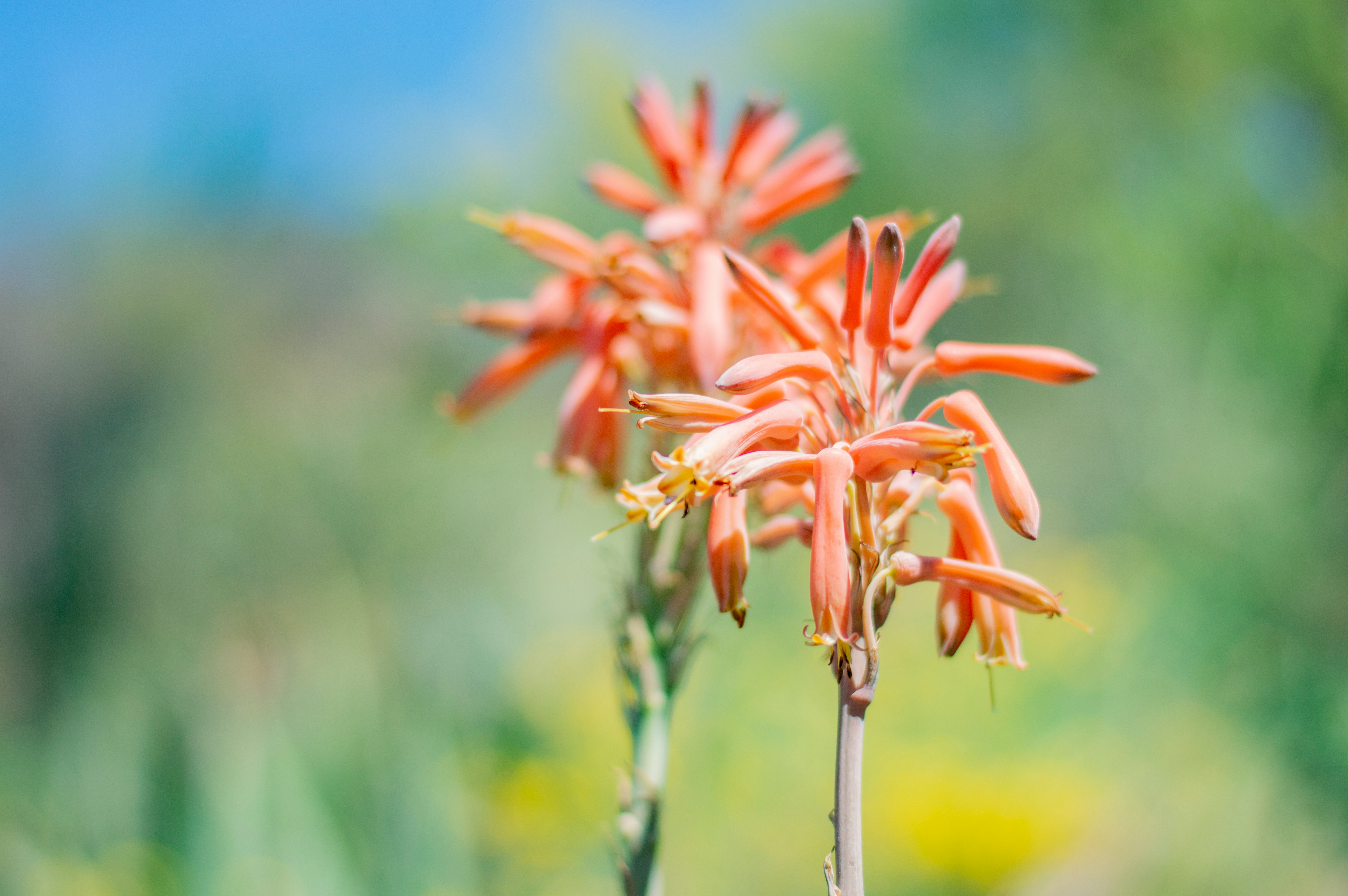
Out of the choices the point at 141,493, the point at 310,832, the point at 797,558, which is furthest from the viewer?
the point at 141,493

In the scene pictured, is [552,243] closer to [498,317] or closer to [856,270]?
[498,317]

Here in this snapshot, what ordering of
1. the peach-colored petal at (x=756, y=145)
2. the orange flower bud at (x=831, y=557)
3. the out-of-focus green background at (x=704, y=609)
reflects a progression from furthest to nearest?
the out-of-focus green background at (x=704, y=609) → the peach-colored petal at (x=756, y=145) → the orange flower bud at (x=831, y=557)

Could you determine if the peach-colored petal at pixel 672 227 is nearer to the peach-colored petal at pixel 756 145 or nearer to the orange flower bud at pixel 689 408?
the peach-colored petal at pixel 756 145

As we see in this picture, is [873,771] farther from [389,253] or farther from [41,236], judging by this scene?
[389,253]

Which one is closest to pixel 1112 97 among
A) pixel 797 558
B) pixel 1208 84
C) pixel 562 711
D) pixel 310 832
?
pixel 1208 84

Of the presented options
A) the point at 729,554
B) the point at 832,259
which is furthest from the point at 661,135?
the point at 729,554

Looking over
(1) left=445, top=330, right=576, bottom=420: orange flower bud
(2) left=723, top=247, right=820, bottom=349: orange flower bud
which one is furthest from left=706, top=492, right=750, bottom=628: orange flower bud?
(1) left=445, top=330, right=576, bottom=420: orange flower bud

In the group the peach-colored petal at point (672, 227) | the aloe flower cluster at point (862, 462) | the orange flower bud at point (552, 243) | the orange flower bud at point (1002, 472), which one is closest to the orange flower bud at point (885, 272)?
the aloe flower cluster at point (862, 462)
